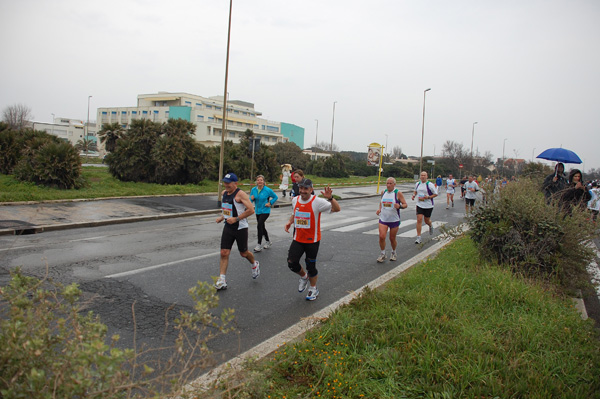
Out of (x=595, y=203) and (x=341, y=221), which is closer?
(x=595, y=203)

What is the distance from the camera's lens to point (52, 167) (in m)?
17.7

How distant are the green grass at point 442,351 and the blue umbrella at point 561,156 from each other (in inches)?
245

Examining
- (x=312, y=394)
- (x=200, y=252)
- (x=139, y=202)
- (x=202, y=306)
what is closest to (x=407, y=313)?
(x=312, y=394)

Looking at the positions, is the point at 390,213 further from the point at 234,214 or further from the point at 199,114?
the point at 199,114

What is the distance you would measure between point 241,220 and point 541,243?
4.53 metres

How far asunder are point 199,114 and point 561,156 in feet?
259

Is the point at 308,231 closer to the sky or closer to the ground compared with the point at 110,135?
closer to the ground

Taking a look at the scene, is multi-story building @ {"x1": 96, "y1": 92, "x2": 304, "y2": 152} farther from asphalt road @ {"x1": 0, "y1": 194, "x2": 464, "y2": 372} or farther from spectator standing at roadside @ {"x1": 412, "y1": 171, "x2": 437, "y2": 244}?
spectator standing at roadside @ {"x1": 412, "y1": 171, "x2": 437, "y2": 244}

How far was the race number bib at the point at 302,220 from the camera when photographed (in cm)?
630

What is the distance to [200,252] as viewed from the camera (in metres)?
9.34

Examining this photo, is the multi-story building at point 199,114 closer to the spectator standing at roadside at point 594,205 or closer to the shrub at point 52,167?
the shrub at point 52,167

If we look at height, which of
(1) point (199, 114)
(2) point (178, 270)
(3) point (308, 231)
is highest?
(1) point (199, 114)

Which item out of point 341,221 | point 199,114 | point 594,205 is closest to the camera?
point 594,205

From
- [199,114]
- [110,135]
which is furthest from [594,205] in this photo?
[199,114]
